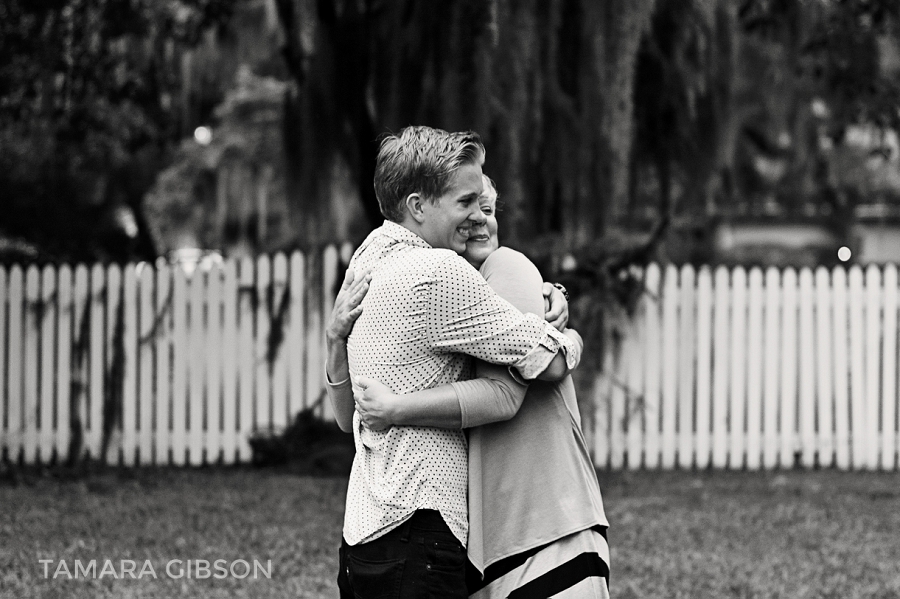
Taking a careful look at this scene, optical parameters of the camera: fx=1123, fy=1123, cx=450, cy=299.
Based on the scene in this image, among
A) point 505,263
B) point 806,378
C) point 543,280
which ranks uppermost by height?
point 505,263

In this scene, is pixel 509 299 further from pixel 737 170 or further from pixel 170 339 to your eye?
pixel 737 170

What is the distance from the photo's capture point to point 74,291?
831cm

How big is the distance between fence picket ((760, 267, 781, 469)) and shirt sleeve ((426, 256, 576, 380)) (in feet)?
20.9

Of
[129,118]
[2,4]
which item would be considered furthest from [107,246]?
[2,4]

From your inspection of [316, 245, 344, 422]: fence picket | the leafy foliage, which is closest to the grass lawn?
[316, 245, 344, 422]: fence picket

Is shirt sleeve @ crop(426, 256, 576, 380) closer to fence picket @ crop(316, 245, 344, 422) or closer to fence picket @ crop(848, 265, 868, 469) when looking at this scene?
fence picket @ crop(316, 245, 344, 422)

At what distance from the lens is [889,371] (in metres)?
8.38

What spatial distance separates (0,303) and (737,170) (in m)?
7.49

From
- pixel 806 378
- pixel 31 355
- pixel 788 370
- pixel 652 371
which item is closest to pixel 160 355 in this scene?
pixel 31 355

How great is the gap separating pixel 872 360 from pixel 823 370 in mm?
374

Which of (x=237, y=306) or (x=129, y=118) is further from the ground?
(x=129, y=118)

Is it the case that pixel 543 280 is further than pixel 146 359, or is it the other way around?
pixel 146 359

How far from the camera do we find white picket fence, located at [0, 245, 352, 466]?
326 inches

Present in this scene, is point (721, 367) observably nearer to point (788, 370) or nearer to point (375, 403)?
point (788, 370)
